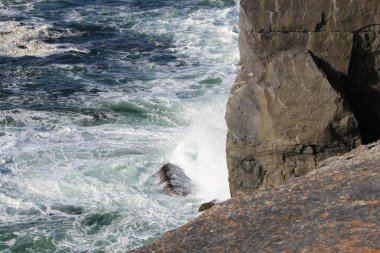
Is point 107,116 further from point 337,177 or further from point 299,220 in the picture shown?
point 299,220

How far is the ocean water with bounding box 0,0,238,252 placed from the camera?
1470 centimetres

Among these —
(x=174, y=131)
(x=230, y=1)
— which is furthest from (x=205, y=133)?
(x=230, y=1)

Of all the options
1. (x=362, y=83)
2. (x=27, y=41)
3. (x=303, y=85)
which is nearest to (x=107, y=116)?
(x=27, y=41)

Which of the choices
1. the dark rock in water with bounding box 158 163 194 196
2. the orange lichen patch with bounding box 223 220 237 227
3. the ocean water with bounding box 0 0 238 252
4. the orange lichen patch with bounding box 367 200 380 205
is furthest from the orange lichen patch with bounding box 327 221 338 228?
the dark rock in water with bounding box 158 163 194 196

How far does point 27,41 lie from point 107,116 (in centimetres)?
918

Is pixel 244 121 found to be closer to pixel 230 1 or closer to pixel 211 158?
pixel 211 158

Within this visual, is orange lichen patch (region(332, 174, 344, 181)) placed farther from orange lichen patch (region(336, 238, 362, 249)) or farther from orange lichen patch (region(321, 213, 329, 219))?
orange lichen patch (region(336, 238, 362, 249))

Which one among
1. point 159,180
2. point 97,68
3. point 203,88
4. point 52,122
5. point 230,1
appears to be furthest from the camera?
point 230,1

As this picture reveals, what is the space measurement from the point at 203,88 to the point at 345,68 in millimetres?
11220

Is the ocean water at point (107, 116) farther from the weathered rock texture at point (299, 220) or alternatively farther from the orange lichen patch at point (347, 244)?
the orange lichen patch at point (347, 244)

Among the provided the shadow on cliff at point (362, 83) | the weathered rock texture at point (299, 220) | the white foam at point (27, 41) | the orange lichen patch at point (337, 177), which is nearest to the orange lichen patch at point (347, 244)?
the weathered rock texture at point (299, 220)

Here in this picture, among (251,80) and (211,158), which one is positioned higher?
(251,80)

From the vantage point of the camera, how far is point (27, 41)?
93.5 ft

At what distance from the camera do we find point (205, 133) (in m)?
19.2
